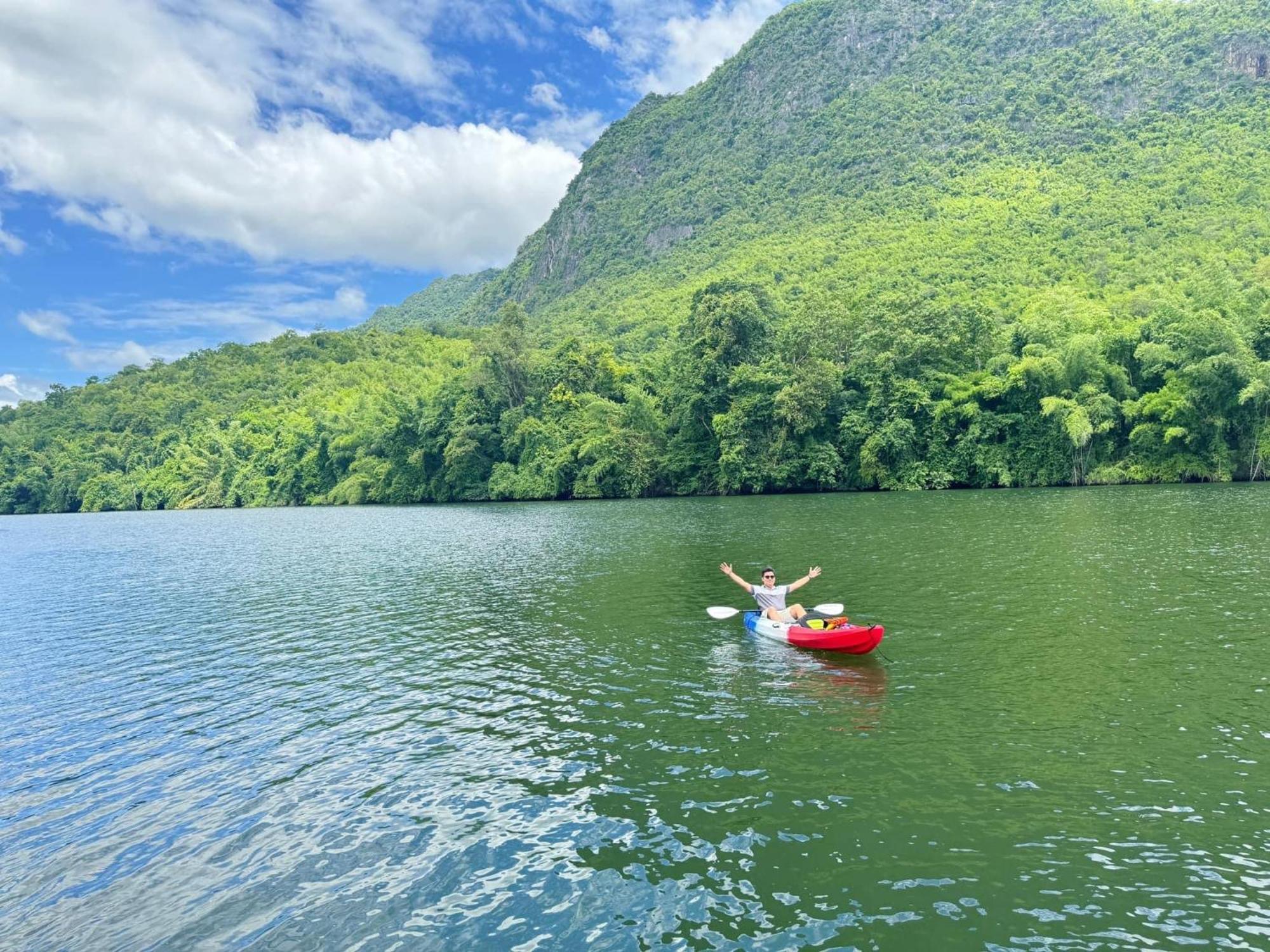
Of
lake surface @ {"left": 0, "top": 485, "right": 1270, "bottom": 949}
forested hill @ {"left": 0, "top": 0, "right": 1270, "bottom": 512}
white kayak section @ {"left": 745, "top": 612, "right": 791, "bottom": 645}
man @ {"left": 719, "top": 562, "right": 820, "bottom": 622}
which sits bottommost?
lake surface @ {"left": 0, "top": 485, "right": 1270, "bottom": 949}

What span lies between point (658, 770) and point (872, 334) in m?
67.4

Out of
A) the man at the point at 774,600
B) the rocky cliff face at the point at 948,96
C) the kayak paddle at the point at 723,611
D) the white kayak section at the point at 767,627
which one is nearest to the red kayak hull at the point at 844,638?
the white kayak section at the point at 767,627

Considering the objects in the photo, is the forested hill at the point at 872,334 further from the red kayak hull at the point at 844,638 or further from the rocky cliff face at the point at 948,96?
the red kayak hull at the point at 844,638

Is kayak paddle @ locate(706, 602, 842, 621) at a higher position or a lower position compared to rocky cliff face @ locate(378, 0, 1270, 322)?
lower

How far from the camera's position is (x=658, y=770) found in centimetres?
1159

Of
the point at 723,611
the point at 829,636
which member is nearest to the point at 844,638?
the point at 829,636

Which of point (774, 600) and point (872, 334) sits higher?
point (872, 334)

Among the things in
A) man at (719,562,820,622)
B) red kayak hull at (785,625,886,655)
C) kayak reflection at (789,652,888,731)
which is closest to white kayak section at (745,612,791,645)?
man at (719,562,820,622)

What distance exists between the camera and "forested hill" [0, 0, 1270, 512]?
6562 cm

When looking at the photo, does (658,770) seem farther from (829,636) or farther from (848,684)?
(829,636)

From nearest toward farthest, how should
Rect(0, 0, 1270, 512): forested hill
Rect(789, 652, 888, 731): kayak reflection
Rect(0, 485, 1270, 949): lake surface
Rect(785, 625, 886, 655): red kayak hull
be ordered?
1. Rect(0, 485, 1270, 949): lake surface
2. Rect(789, 652, 888, 731): kayak reflection
3. Rect(785, 625, 886, 655): red kayak hull
4. Rect(0, 0, 1270, 512): forested hill

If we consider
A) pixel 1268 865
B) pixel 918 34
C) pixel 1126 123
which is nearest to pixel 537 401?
pixel 1268 865

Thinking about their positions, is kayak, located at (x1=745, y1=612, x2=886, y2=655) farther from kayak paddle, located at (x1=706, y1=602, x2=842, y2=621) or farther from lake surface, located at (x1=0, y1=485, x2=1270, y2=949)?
kayak paddle, located at (x1=706, y1=602, x2=842, y2=621)

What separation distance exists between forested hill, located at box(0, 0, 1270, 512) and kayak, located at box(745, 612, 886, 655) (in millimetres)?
53639
